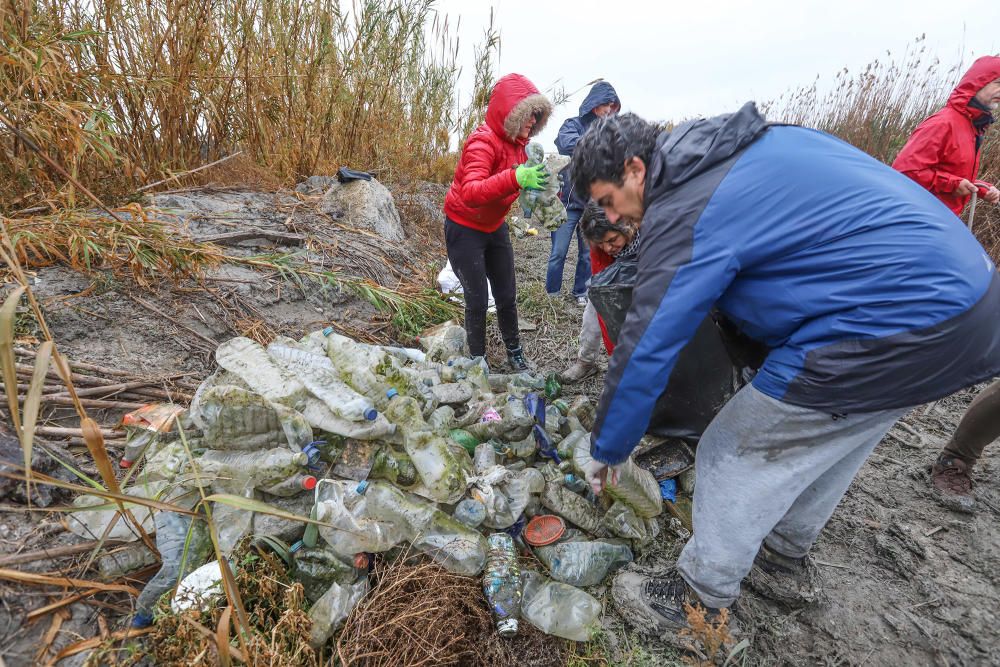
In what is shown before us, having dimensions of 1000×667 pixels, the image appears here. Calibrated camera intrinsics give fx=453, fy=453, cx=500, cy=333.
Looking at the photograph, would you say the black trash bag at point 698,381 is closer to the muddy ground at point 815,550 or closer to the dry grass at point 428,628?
the muddy ground at point 815,550

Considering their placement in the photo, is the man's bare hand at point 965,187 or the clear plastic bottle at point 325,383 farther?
the man's bare hand at point 965,187

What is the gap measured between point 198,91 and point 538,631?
14.9 ft

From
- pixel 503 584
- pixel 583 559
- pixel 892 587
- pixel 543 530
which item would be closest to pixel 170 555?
pixel 503 584

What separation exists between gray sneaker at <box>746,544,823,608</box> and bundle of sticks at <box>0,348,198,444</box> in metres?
2.53

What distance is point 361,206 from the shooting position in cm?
453

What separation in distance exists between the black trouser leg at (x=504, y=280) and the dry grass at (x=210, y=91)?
2.27 m

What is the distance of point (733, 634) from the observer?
179cm

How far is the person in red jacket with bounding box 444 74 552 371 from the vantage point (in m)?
2.72

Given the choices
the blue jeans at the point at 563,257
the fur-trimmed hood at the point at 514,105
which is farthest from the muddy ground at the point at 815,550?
the fur-trimmed hood at the point at 514,105

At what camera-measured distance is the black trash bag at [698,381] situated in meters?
1.83

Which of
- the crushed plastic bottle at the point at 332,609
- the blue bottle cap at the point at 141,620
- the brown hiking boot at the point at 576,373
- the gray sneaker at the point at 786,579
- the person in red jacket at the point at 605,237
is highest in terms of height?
the person in red jacket at the point at 605,237

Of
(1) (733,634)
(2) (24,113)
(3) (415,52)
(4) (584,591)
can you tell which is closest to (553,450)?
(4) (584,591)

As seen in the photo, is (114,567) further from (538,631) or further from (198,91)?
(198,91)

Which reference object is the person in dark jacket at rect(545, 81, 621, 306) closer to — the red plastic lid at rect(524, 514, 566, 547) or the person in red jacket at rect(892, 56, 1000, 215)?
the person in red jacket at rect(892, 56, 1000, 215)
